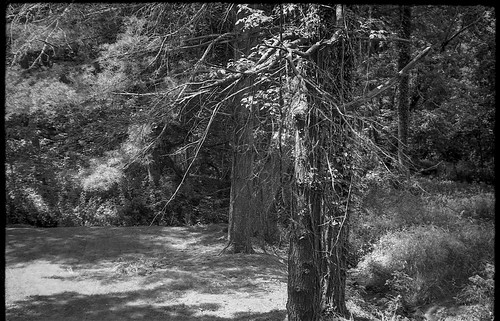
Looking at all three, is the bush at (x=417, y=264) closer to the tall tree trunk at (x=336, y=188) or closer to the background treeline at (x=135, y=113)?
the tall tree trunk at (x=336, y=188)

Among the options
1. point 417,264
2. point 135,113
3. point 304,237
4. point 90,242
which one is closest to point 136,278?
point 90,242

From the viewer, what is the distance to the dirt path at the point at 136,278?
8.40 metres

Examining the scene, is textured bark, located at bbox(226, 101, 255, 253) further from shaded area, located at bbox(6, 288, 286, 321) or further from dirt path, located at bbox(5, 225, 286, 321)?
shaded area, located at bbox(6, 288, 286, 321)

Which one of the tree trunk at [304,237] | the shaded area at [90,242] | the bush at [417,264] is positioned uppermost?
the tree trunk at [304,237]

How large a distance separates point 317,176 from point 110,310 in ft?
15.4

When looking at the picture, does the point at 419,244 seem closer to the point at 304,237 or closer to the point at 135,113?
the point at 304,237

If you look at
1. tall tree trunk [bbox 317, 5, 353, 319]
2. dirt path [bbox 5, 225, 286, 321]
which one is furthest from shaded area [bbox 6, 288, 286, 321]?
tall tree trunk [bbox 317, 5, 353, 319]

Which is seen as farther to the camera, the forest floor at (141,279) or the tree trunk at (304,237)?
the forest floor at (141,279)

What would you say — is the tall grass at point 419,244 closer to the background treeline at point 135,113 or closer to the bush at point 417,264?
the bush at point 417,264

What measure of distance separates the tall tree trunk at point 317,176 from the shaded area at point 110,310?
1.69m

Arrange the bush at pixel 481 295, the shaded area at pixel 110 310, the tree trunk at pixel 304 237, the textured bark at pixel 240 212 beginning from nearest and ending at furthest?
the tree trunk at pixel 304 237 → the bush at pixel 481 295 → the shaded area at pixel 110 310 → the textured bark at pixel 240 212

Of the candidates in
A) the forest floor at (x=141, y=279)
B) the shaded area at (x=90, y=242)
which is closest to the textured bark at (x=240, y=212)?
the forest floor at (x=141, y=279)

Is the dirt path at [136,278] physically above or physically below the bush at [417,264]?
below

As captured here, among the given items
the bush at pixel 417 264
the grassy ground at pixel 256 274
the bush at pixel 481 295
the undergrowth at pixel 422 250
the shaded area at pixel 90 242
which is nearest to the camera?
the bush at pixel 481 295
